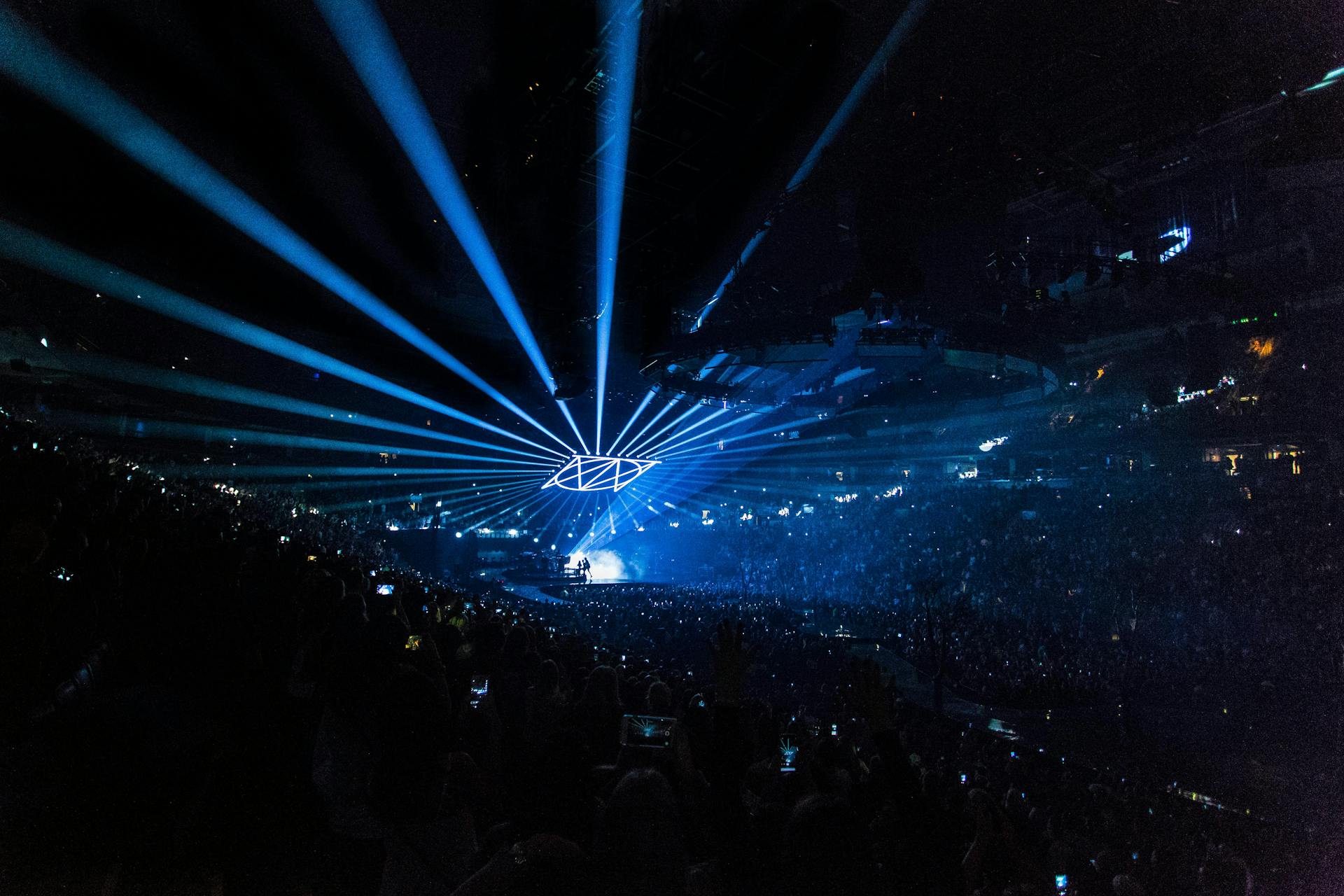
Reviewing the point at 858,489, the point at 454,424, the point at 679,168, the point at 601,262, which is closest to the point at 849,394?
the point at 601,262

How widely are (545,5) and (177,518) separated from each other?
631 cm

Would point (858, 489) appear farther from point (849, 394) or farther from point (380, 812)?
point (380, 812)

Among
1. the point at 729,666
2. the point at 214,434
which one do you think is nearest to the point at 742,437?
the point at 214,434

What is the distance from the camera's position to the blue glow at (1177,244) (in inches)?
444

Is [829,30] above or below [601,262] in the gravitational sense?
Answer: above

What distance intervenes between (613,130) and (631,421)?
14.1 metres

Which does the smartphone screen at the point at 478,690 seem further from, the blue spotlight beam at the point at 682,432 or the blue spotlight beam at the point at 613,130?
the blue spotlight beam at the point at 682,432

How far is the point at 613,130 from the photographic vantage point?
22.4 feet

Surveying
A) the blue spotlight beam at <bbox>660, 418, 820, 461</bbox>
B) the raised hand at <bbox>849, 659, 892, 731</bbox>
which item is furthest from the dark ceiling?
the blue spotlight beam at <bbox>660, 418, 820, 461</bbox>

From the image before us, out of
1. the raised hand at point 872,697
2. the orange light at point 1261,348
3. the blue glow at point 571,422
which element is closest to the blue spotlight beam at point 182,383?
the blue glow at point 571,422

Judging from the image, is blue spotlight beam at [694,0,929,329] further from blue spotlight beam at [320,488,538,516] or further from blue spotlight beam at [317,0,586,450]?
blue spotlight beam at [320,488,538,516]

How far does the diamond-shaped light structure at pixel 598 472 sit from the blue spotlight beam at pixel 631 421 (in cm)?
70

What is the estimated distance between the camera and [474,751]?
288 centimetres

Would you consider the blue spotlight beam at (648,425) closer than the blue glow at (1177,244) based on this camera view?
No
